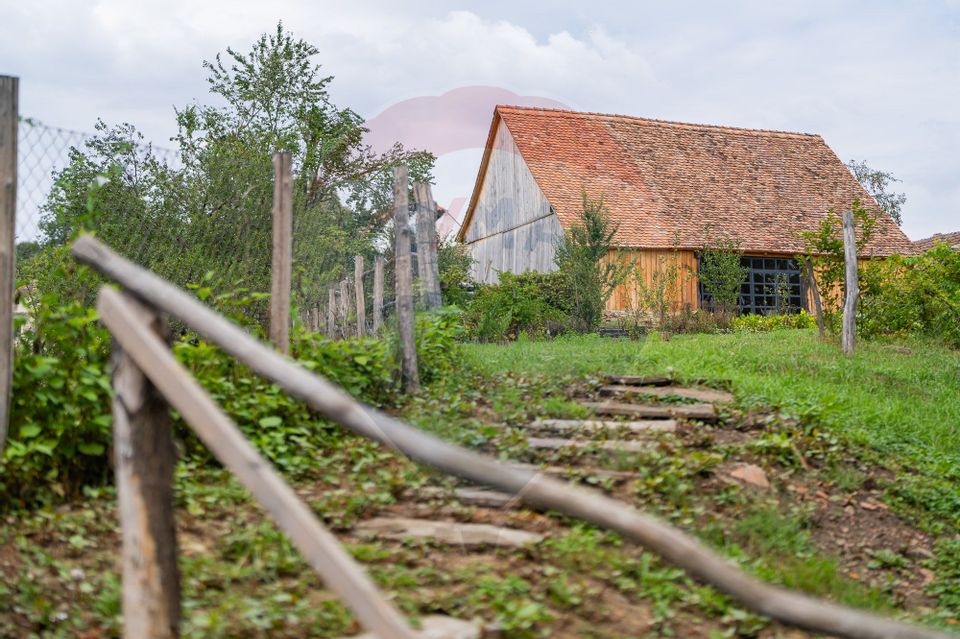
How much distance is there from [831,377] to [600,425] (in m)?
4.34

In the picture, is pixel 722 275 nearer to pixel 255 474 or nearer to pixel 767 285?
pixel 767 285

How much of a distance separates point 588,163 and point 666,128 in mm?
3911

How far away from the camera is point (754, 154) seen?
25.7 m

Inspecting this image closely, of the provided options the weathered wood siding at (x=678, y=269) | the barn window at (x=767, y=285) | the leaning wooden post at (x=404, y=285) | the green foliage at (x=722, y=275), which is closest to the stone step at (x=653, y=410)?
the leaning wooden post at (x=404, y=285)

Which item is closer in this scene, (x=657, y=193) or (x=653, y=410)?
(x=653, y=410)

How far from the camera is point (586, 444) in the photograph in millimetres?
5406

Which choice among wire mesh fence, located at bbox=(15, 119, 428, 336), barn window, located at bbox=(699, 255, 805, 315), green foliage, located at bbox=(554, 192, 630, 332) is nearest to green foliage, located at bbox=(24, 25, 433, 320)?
wire mesh fence, located at bbox=(15, 119, 428, 336)

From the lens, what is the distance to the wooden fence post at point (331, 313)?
11.2 meters

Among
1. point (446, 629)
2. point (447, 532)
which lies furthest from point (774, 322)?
point (446, 629)

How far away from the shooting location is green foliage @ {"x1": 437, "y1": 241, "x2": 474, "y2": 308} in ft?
40.7

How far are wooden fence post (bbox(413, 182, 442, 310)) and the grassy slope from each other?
2.82 ft

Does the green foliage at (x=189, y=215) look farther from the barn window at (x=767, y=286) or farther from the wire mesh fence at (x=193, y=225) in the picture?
the barn window at (x=767, y=286)

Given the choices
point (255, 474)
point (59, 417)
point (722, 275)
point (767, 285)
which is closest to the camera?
point (255, 474)

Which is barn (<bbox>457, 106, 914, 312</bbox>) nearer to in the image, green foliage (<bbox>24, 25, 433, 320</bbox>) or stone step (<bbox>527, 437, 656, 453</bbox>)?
green foliage (<bbox>24, 25, 433, 320</bbox>)
